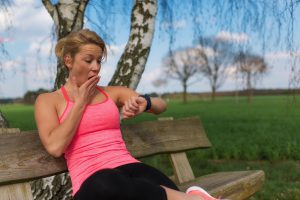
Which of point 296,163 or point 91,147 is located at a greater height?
point 91,147

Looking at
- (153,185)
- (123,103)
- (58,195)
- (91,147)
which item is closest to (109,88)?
(123,103)

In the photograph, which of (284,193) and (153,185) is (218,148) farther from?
(153,185)

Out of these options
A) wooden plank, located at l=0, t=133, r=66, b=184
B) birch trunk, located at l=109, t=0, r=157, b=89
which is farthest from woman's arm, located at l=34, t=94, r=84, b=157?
birch trunk, located at l=109, t=0, r=157, b=89

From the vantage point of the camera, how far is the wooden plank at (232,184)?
321cm

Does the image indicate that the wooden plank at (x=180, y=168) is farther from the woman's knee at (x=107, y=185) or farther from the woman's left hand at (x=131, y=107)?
the woman's knee at (x=107, y=185)

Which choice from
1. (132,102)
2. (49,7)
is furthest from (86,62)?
(49,7)

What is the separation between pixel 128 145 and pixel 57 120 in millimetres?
818

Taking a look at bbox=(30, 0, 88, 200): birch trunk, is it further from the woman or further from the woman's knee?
the woman's knee

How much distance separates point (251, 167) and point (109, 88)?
180 inches

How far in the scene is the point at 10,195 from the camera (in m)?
2.39

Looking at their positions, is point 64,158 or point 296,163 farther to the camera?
point 296,163

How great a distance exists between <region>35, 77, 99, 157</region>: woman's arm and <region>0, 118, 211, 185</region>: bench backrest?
0.41ft

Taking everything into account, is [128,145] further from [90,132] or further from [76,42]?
[76,42]

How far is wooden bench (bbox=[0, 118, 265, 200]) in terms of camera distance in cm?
243
